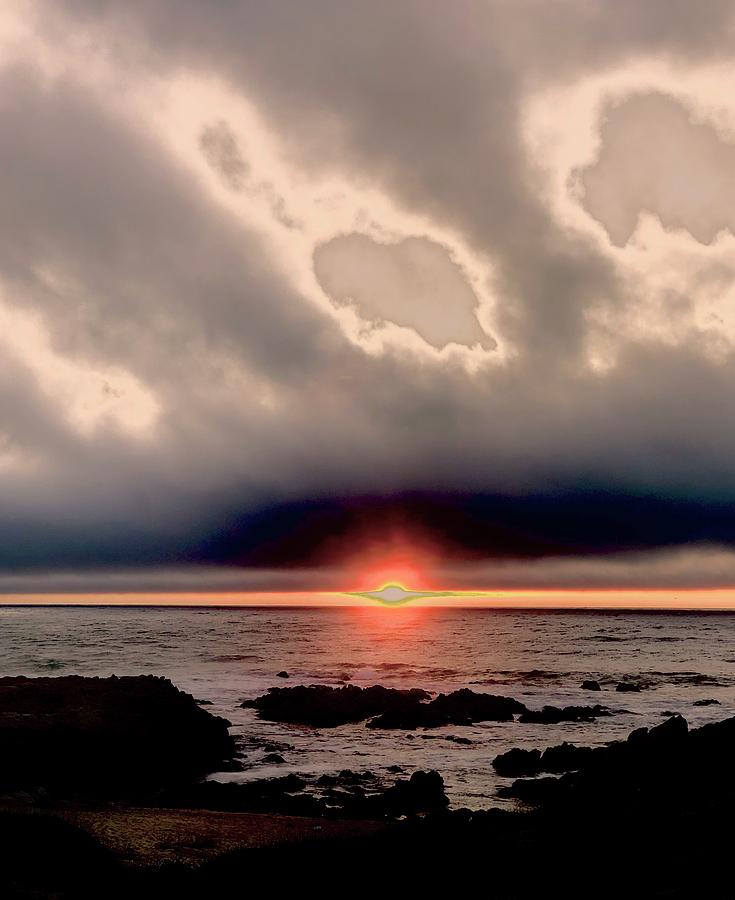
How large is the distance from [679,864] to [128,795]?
19388 mm

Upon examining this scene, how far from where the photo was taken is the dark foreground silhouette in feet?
39.8

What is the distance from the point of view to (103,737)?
26.6 meters

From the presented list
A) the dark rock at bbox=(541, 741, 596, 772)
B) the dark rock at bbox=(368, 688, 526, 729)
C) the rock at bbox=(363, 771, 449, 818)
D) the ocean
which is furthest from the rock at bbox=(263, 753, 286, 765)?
the dark rock at bbox=(541, 741, 596, 772)

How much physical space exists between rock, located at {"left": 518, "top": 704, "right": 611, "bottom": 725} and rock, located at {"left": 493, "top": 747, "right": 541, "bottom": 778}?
42.9ft

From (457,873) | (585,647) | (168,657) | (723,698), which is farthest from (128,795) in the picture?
(585,647)

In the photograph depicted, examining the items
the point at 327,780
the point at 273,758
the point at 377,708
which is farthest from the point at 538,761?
the point at 377,708

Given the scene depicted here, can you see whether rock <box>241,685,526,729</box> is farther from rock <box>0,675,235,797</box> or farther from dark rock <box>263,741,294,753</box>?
rock <box>0,675,235,797</box>

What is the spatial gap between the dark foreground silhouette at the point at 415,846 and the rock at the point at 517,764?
682 centimetres

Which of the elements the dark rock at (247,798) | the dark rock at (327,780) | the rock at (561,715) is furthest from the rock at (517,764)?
the rock at (561,715)

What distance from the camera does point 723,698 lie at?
50.8 metres

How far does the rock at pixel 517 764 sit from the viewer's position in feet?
91.7

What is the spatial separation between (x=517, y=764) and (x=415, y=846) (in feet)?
50.9

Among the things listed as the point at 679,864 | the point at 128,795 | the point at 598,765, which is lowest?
the point at 128,795

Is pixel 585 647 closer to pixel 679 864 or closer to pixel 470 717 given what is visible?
pixel 470 717
